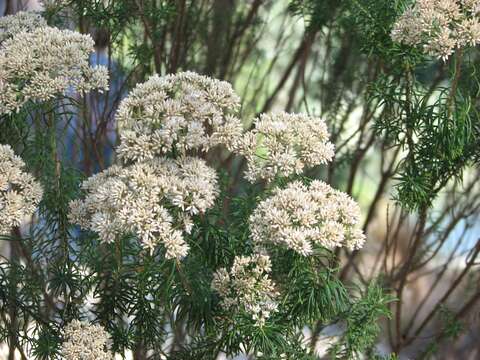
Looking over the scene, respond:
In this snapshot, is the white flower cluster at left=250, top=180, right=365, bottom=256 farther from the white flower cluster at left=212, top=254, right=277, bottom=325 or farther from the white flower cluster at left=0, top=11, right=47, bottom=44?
the white flower cluster at left=0, top=11, right=47, bottom=44

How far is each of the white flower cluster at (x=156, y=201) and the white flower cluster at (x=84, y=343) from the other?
241 mm

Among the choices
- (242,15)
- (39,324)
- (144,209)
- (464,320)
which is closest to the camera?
(144,209)

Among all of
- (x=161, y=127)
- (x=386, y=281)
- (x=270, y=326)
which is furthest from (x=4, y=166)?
(x=386, y=281)

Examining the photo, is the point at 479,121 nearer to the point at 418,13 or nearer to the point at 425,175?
the point at 425,175

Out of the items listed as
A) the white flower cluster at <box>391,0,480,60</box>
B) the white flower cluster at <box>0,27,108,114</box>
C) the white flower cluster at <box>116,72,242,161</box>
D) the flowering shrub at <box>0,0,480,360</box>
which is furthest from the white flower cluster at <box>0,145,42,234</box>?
the white flower cluster at <box>391,0,480,60</box>

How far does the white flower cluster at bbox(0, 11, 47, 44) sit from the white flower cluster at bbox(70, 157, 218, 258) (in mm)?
568

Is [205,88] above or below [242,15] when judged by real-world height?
below

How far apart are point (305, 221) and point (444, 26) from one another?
54 centimetres

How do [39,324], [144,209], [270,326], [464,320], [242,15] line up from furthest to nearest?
[242,15] < [464,320] < [39,324] < [270,326] < [144,209]

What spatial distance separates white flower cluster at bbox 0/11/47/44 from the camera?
1867 mm

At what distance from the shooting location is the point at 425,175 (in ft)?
6.24

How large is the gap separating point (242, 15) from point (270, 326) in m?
1.98

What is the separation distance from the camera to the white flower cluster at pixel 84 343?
155 cm

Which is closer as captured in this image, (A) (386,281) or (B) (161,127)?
(B) (161,127)
